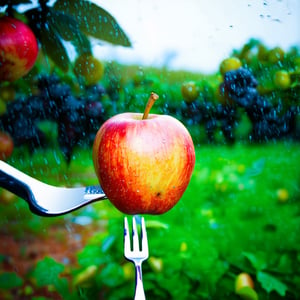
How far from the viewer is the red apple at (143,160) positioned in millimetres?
521

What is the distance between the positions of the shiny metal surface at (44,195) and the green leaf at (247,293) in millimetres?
502

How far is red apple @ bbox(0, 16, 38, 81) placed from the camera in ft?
2.28

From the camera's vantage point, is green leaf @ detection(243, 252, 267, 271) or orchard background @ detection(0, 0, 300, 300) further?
green leaf @ detection(243, 252, 267, 271)

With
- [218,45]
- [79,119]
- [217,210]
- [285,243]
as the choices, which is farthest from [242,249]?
[79,119]

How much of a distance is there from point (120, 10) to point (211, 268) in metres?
0.61

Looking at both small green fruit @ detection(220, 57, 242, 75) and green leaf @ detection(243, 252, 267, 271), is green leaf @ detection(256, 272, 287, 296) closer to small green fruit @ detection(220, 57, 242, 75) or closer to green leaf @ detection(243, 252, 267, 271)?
green leaf @ detection(243, 252, 267, 271)

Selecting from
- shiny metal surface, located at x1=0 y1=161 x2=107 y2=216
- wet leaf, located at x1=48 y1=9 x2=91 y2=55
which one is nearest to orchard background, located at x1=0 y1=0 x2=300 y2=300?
wet leaf, located at x1=48 y1=9 x2=91 y2=55

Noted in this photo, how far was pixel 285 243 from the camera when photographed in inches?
47.7

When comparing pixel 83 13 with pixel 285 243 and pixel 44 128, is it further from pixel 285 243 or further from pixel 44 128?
pixel 285 243

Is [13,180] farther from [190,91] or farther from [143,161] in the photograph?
[190,91]

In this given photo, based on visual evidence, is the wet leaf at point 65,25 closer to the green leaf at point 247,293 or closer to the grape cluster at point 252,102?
the grape cluster at point 252,102

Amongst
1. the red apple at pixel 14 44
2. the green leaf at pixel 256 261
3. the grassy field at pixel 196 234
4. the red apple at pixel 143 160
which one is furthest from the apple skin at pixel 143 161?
the green leaf at pixel 256 261

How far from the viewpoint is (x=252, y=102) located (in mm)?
813

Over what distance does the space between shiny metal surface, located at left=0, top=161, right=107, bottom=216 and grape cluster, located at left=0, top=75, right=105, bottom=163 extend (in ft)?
0.72
